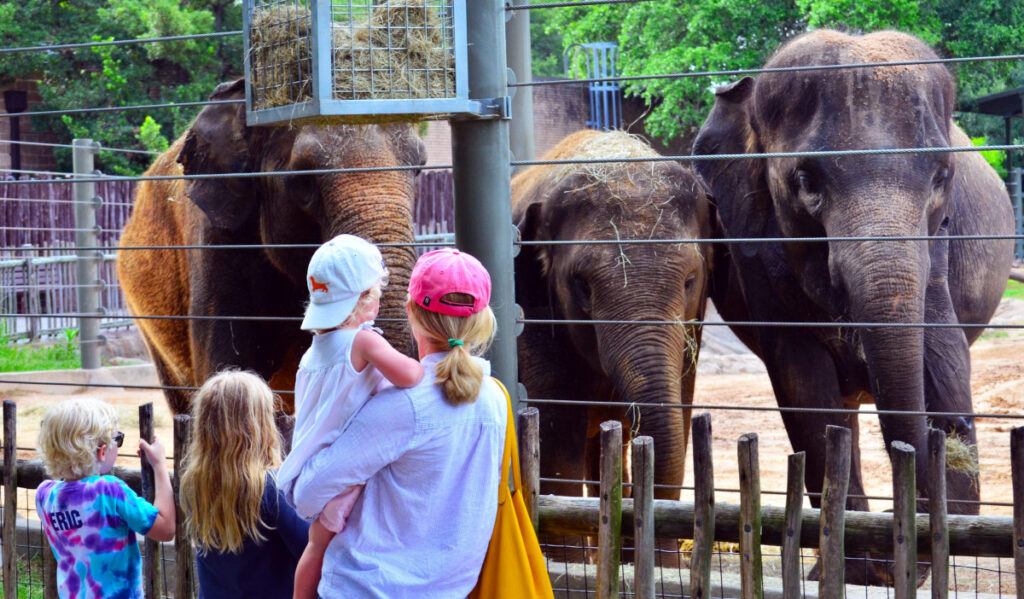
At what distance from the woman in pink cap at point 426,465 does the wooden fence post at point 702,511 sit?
78 centimetres

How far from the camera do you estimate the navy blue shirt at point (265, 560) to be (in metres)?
2.87

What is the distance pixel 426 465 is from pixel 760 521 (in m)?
1.13

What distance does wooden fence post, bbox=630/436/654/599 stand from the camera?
3211 millimetres

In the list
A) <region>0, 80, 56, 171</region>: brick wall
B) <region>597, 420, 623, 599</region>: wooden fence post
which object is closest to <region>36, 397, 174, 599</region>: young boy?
<region>597, 420, 623, 599</region>: wooden fence post

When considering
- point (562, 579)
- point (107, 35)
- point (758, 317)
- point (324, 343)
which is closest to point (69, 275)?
point (107, 35)

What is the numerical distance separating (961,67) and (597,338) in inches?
605

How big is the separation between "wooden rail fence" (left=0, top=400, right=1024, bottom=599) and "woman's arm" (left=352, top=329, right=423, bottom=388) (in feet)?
2.89

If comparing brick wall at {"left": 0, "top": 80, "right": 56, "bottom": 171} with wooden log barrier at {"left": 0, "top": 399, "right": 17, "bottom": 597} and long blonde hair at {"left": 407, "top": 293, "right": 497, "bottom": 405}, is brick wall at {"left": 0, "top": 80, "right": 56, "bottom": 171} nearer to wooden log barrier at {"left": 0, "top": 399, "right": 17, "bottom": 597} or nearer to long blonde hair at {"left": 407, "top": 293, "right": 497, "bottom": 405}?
wooden log barrier at {"left": 0, "top": 399, "right": 17, "bottom": 597}

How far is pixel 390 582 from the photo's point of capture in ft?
8.15

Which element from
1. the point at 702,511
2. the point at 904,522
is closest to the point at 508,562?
the point at 702,511

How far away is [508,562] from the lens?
102 inches

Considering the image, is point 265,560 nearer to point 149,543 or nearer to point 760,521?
point 149,543

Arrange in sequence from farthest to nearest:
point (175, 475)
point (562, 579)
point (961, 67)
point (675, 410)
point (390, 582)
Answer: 1. point (961, 67)
2. point (675, 410)
3. point (562, 579)
4. point (175, 475)
5. point (390, 582)

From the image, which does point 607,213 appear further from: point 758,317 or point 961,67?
point 961,67
